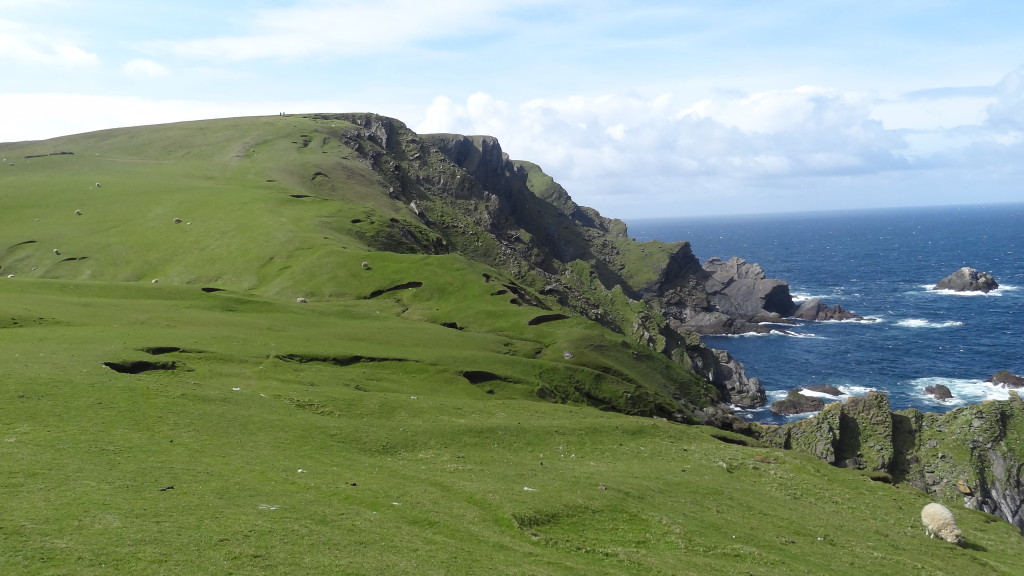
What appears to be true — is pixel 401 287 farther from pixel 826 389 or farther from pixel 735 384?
pixel 826 389

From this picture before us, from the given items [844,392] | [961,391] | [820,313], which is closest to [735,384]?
[844,392]

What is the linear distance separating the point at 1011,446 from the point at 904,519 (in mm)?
30178

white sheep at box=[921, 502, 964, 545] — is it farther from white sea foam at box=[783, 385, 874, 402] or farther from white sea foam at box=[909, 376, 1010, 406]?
white sea foam at box=[783, 385, 874, 402]

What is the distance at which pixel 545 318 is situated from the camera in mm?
75062

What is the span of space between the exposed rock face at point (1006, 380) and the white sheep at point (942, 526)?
99.0 metres

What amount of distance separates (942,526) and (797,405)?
78.4 m

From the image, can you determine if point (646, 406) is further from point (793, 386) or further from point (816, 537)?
point (793, 386)

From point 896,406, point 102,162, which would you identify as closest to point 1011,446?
point 896,406

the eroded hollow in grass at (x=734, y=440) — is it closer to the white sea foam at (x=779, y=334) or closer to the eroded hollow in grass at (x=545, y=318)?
the eroded hollow in grass at (x=545, y=318)

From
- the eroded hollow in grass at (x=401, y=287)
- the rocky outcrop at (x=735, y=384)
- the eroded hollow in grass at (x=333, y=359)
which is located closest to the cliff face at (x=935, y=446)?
the eroded hollow in grass at (x=333, y=359)

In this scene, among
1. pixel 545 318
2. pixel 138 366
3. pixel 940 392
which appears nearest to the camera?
pixel 138 366

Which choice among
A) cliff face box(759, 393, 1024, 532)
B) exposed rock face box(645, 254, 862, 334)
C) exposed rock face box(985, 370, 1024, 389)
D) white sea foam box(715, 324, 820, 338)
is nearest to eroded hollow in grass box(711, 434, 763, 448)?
cliff face box(759, 393, 1024, 532)

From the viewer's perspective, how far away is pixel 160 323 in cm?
5509

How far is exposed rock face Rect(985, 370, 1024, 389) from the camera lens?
4550 inches
